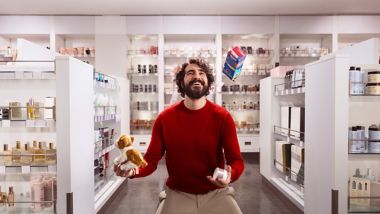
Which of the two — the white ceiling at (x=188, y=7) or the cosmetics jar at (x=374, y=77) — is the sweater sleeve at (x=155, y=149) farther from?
the white ceiling at (x=188, y=7)

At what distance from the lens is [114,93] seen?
488 cm

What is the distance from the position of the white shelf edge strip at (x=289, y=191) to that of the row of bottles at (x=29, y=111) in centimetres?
267

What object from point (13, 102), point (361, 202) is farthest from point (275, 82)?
point (13, 102)

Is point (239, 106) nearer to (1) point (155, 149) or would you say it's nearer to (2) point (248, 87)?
(2) point (248, 87)

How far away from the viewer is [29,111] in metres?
2.88

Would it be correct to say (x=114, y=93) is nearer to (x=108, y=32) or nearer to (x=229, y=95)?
(x=108, y=32)

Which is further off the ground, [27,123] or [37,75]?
[37,75]

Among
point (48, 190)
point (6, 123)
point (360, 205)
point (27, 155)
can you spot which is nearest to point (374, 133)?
point (360, 205)

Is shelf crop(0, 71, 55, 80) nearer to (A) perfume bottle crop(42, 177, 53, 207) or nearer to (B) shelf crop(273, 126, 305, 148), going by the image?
(A) perfume bottle crop(42, 177, 53, 207)

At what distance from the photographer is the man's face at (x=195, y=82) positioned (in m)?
1.93

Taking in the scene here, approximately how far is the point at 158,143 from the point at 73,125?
37.1 inches

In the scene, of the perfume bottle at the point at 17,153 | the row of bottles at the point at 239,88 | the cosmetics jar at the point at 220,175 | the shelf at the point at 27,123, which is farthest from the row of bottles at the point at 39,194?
the row of bottles at the point at 239,88

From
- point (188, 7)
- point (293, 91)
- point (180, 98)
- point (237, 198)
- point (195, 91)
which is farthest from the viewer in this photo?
point (188, 7)

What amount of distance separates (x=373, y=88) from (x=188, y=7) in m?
4.98
